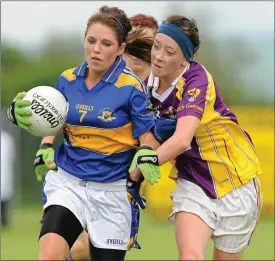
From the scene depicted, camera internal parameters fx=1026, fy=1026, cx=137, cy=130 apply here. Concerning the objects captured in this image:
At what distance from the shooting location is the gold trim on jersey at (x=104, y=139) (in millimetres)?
6914

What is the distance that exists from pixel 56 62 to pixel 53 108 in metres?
26.3

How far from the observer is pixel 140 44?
7828 mm

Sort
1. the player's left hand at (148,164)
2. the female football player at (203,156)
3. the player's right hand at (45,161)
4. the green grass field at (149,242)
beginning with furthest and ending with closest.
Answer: the green grass field at (149,242), the player's right hand at (45,161), the female football player at (203,156), the player's left hand at (148,164)

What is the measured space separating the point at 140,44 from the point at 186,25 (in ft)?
2.90

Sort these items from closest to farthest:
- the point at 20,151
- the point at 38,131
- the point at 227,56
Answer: the point at 38,131 → the point at 20,151 → the point at 227,56

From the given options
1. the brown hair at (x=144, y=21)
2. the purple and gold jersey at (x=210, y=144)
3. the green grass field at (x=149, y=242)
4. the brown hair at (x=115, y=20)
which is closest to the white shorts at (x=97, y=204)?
the purple and gold jersey at (x=210, y=144)

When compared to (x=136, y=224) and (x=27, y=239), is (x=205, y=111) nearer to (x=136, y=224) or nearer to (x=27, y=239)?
(x=136, y=224)

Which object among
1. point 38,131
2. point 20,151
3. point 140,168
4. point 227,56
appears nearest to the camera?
point 140,168

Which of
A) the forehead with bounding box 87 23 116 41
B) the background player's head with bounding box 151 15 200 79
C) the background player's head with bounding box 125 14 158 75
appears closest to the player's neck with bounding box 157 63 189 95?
the background player's head with bounding box 151 15 200 79

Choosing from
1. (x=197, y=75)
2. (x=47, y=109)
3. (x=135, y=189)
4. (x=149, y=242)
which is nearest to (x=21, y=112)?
(x=47, y=109)

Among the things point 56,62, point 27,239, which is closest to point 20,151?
point 27,239

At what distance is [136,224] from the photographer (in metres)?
7.13

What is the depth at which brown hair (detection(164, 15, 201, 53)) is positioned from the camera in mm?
6980

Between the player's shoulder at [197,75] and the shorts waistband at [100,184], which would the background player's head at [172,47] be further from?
the shorts waistband at [100,184]
